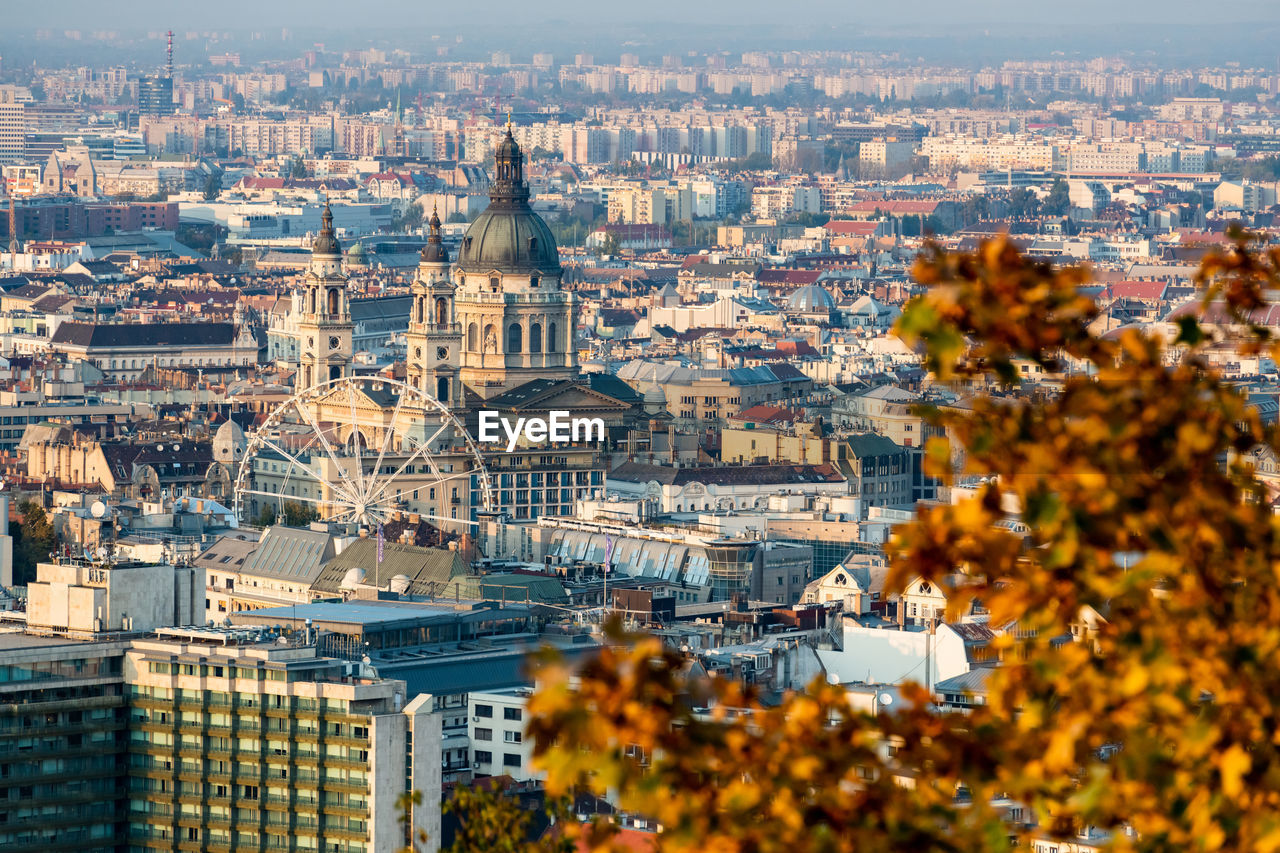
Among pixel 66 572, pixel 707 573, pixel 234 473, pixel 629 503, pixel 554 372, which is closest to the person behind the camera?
pixel 66 572

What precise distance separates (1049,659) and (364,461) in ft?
261

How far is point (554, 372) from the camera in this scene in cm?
9906

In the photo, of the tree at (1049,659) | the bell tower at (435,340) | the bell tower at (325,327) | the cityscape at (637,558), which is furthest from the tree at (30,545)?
the tree at (1049,659)

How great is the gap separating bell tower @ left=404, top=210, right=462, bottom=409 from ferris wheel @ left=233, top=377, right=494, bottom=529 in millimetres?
2036

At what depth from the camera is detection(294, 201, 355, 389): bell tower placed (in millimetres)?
98312

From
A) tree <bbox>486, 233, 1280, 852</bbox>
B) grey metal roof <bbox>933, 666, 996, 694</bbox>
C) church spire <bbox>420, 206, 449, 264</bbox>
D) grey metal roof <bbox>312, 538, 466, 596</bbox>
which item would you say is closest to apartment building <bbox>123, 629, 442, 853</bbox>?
grey metal roof <bbox>933, 666, 996, 694</bbox>

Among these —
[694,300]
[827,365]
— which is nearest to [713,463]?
[827,365]

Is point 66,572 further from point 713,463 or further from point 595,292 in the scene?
point 595,292

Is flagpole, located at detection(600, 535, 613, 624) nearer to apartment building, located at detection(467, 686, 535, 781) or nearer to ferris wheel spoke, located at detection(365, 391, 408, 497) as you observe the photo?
apartment building, located at detection(467, 686, 535, 781)

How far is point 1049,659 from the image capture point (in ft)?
24.6

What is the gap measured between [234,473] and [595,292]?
86.7m

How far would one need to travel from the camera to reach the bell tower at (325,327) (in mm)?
98312

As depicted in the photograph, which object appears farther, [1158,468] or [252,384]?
[252,384]

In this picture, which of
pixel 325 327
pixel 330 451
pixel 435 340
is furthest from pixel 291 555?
pixel 325 327
